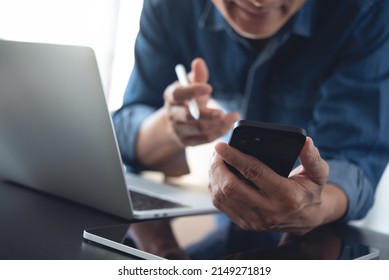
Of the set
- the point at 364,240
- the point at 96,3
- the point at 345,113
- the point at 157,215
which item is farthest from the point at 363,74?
the point at 96,3

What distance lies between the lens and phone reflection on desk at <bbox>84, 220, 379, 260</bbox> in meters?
0.51

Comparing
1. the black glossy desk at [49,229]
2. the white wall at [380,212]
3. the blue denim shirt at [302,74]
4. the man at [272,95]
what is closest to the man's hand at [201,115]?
the man at [272,95]

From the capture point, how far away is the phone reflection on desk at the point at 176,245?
51 cm

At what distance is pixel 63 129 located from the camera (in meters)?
0.62

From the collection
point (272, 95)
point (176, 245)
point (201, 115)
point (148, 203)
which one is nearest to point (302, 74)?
point (272, 95)

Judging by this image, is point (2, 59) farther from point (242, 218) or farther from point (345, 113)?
point (345, 113)

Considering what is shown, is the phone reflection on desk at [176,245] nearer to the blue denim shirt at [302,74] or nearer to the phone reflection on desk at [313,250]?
the phone reflection on desk at [313,250]

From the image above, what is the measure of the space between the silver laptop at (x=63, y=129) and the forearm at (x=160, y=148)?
1.05 ft

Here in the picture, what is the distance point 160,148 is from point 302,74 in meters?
0.32

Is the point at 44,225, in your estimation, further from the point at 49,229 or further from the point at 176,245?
the point at 176,245

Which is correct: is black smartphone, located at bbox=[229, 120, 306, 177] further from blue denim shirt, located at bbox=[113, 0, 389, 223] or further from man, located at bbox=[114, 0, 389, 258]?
blue denim shirt, located at bbox=[113, 0, 389, 223]

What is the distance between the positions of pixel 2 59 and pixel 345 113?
21.0 inches

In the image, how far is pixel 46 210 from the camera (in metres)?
0.63

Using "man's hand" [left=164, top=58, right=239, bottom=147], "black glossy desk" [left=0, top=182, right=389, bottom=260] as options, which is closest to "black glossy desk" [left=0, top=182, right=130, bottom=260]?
"black glossy desk" [left=0, top=182, right=389, bottom=260]
